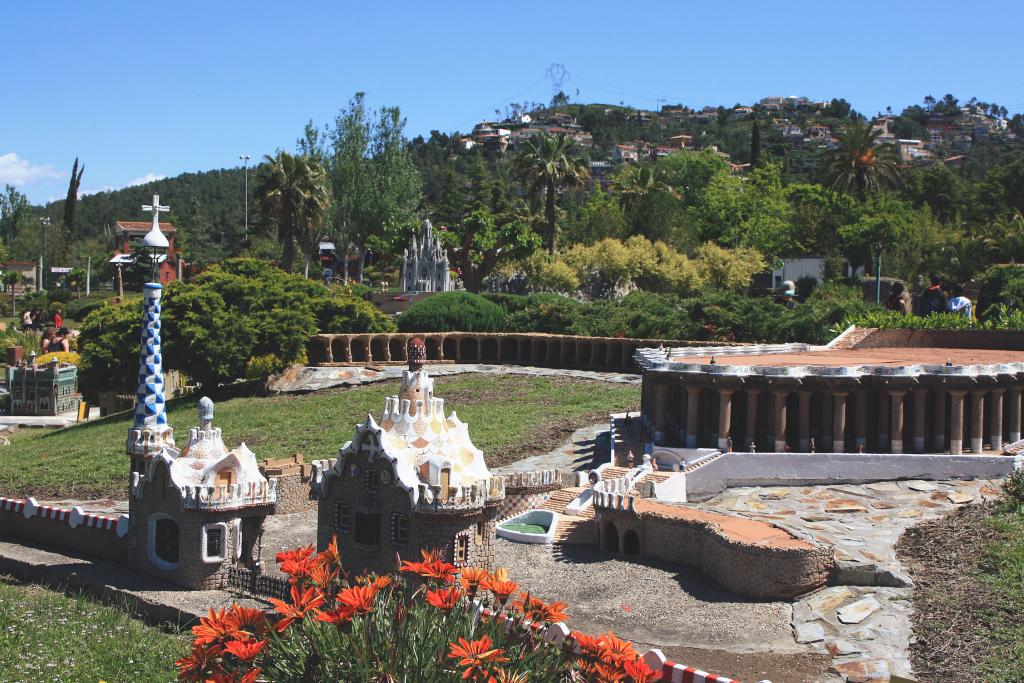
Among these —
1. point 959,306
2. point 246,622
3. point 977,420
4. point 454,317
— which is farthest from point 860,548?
point 454,317

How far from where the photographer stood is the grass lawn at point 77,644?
65.3 ft

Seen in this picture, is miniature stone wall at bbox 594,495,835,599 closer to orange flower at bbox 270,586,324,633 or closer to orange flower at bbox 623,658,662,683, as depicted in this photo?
orange flower at bbox 623,658,662,683

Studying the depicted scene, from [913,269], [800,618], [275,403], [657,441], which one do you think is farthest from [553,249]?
[800,618]

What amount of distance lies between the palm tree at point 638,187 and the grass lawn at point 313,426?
3502cm

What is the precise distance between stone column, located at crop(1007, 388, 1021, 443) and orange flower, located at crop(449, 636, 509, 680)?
26.3m

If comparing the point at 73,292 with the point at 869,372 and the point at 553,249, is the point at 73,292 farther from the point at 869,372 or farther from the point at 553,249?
the point at 869,372

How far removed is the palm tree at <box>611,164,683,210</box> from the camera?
87.9 m

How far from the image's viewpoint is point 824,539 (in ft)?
89.2

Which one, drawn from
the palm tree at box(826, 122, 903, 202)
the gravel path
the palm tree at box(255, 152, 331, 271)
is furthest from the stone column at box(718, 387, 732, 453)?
the palm tree at box(826, 122, 903, 202)

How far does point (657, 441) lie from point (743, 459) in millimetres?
3709

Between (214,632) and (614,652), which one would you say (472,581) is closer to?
(614,652)

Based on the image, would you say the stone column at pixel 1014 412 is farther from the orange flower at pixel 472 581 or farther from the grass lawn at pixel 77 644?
the grass lawn at pixel 77 644

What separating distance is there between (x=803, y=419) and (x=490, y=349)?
1240 inches

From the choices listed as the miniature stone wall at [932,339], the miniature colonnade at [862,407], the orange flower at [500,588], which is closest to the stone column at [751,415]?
the miniature colonnade at [862,407]
